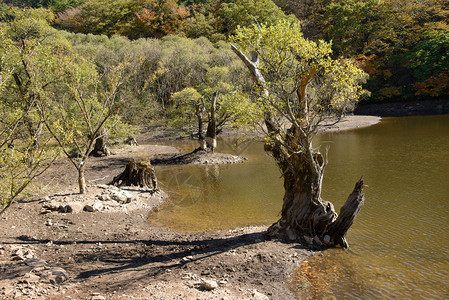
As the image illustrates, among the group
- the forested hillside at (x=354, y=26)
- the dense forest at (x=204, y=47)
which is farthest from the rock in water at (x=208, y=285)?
the forested hillside at (x=354, y=26)

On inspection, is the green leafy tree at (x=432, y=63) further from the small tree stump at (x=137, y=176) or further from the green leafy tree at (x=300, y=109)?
the small tree stump at (x=137, y=176)

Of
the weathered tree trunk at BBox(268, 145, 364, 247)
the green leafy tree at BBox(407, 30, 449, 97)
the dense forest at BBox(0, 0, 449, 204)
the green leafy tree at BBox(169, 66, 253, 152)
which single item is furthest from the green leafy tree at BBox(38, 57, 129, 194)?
the green leafy tree at BBox(407, 30, 449, 97)

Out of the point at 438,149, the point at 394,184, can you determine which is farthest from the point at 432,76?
the point at 394,184

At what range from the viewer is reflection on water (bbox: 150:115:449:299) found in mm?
7996

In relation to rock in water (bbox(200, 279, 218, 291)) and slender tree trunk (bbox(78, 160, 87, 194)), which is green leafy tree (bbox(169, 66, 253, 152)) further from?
rock in water (bbox(200, 279, 218, 291))

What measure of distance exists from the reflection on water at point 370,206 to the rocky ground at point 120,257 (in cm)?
143

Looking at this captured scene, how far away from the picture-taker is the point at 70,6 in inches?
3014

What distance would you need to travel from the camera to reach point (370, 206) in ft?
43.2

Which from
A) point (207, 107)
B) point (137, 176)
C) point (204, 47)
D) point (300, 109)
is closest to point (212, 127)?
point (207, 107)

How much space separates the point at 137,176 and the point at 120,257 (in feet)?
26.2

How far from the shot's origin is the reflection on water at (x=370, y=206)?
7996 millimetres

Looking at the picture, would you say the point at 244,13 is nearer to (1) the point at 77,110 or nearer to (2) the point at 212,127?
(2) the point at 212,127

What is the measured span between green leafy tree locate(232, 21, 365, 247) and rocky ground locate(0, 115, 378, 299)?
99 cm

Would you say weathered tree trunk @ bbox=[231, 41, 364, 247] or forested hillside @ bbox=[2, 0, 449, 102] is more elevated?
forested hillside @ bbox=[2, 0, 449, 102]
